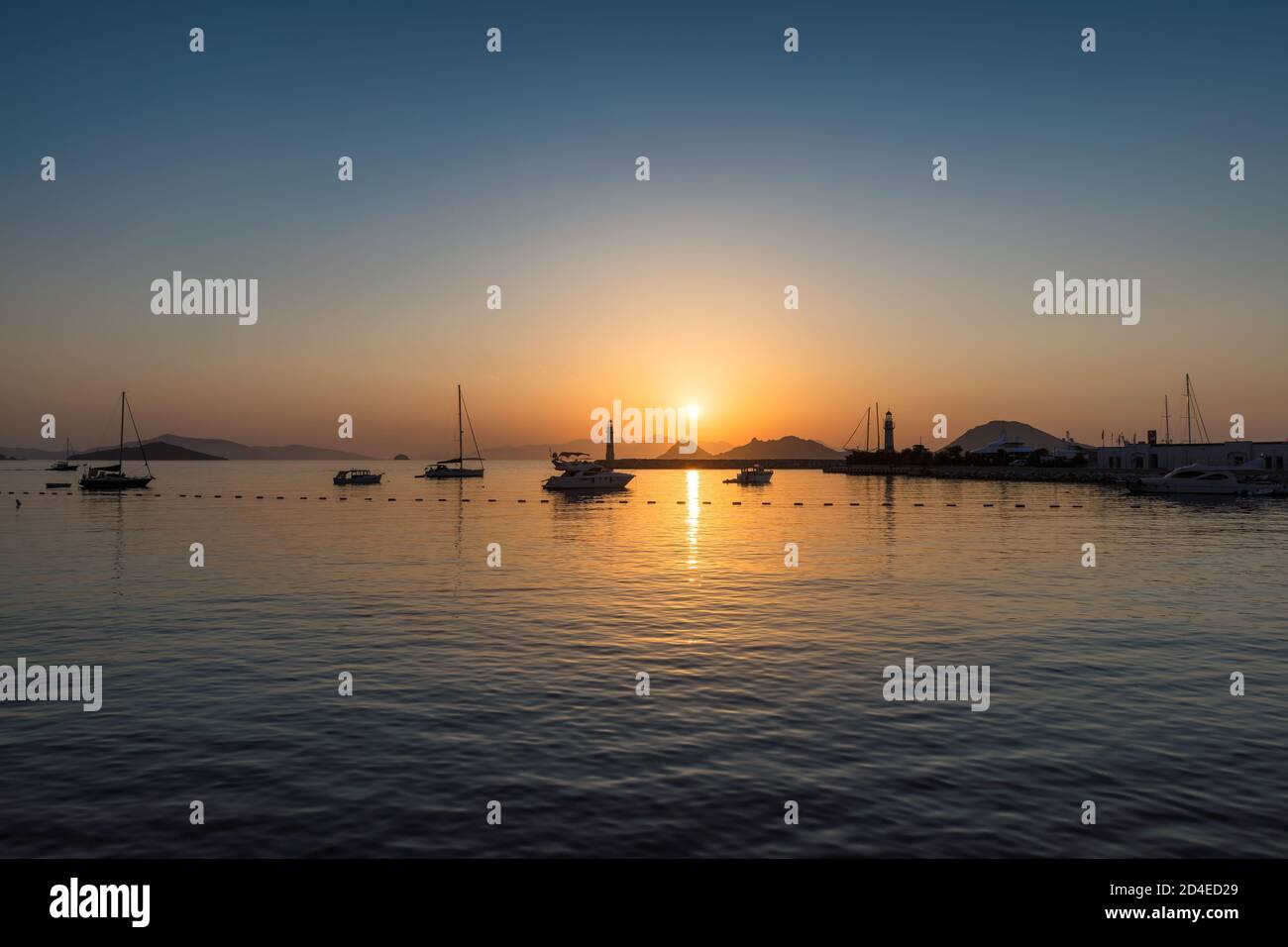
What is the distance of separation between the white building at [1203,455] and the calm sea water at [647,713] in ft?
374

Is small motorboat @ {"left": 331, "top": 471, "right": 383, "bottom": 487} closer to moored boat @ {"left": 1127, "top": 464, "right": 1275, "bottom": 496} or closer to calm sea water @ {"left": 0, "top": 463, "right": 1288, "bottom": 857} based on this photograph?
calm sea water @ {"left": 0, "top": 463, "right": 1288, "bottom": 857}

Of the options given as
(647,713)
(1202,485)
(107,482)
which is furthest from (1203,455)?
(107,482)

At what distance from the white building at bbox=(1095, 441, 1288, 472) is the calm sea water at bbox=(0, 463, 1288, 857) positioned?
374 feet

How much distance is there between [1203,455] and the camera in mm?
142000

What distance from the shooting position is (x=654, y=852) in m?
10.2

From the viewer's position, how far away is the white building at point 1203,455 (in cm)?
13588

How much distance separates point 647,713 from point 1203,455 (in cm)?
15632

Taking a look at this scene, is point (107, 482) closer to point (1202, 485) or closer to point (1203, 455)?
point (1202, 485)

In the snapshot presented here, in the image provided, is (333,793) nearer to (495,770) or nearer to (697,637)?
(495,770)

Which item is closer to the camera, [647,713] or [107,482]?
[647,713]
